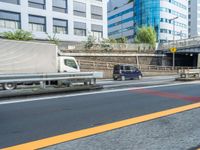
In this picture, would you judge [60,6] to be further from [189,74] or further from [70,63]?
[70,63]

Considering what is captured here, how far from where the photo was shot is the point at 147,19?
278 ft

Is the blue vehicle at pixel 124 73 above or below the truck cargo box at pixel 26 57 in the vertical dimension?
below

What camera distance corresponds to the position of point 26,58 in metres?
14.2

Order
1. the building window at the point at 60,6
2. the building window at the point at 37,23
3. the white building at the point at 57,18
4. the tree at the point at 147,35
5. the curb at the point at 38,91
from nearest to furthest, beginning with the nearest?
1. the curb at the point at 38,91
2. the white building at the point at 57,18
3. the building window at the point at 37,23
4. the building window at the point at 60,6
5. the tree at the point at 147,35

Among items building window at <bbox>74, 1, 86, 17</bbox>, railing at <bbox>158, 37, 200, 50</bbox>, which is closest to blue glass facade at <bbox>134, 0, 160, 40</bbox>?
railing at <bbox>158, 37, 200, 50</bbox>

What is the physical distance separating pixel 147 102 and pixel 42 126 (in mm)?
4684

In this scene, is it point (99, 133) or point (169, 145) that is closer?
point (169, 145)

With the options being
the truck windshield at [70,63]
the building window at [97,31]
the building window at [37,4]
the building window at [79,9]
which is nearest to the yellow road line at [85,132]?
the truck windshield at [70,63]

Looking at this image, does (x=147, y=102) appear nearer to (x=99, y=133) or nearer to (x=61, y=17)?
(x=99, y=133)

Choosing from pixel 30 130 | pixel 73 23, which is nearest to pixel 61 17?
pixel 73 23

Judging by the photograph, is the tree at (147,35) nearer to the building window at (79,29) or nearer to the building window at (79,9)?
the building window at (79,29)

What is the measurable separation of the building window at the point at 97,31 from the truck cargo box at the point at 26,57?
1492 inches

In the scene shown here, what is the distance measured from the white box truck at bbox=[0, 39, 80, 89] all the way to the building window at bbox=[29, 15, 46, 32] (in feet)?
101

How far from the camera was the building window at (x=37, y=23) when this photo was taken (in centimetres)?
4359
